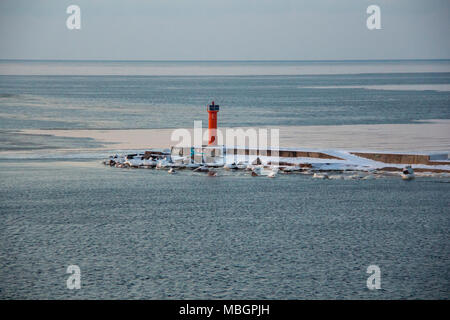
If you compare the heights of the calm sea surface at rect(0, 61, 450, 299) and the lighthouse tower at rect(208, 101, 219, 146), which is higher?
the lighthouse tower at rect(208, 101, 219, 146)

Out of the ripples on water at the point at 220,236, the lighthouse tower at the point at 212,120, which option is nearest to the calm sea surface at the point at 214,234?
the ripples on water at the point at 220,236

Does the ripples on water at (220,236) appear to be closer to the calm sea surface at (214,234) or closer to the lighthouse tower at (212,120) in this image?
the calm sea surface at (214,234)

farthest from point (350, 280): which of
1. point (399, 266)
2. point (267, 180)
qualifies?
point (267, 180)

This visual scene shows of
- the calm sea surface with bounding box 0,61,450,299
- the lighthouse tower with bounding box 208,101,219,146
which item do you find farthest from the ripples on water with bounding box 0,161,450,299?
the lighthouse tower with bounding box 208,101,219,146

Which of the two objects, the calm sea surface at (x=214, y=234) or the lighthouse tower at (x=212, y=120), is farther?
the lighthouse tower at (x=212, y=120)

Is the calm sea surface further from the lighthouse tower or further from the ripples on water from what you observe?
the lighthouse tower

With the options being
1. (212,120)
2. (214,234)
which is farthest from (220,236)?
(212,120)

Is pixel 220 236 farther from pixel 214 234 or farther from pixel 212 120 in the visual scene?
pixel 212 120
